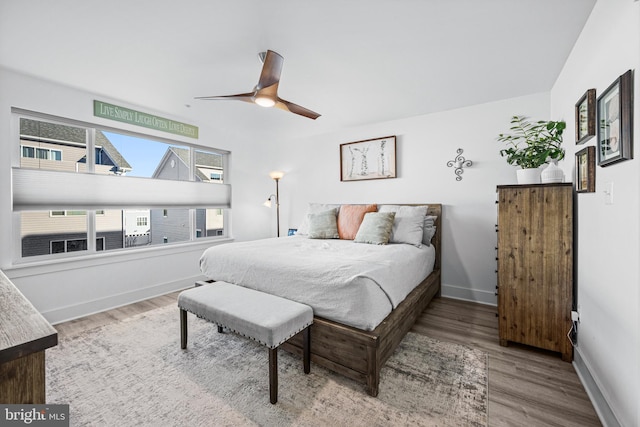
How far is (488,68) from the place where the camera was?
2.50 metres

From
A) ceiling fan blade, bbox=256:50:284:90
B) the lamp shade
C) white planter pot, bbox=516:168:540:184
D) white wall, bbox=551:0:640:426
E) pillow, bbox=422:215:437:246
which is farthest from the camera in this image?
the lamp shade

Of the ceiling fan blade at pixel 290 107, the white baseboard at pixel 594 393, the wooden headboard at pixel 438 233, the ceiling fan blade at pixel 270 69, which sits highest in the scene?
the ceiling fan blade at pixel 270 69

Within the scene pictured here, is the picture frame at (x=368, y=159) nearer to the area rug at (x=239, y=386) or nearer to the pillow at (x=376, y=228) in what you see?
the pillow at (x=376, y=228)

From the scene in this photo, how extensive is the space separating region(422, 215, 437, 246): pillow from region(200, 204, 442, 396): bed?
2.25ft

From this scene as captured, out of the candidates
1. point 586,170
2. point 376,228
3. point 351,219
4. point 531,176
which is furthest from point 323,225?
point 586,170

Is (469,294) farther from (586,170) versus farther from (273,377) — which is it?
(273,377)

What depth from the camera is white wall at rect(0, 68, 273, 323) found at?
2568mm

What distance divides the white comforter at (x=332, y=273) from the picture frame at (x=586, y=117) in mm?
1489

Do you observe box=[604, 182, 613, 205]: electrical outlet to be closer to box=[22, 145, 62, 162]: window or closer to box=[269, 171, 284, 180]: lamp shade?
box=[269, 171, 284, 180]: lamp shade

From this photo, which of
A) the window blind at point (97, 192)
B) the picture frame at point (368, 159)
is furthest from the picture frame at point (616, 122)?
the window blind at point (97, 192)

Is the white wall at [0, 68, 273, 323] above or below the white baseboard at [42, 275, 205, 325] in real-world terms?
above

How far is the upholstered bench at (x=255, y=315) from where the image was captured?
1.67 meters

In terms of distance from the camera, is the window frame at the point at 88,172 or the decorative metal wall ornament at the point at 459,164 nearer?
the window frame at the point at 88,172

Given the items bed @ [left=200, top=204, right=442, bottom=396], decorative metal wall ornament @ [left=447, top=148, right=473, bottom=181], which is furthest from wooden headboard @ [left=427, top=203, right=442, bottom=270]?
bed @ [left=200, top=204, right=442, bottom=396]
